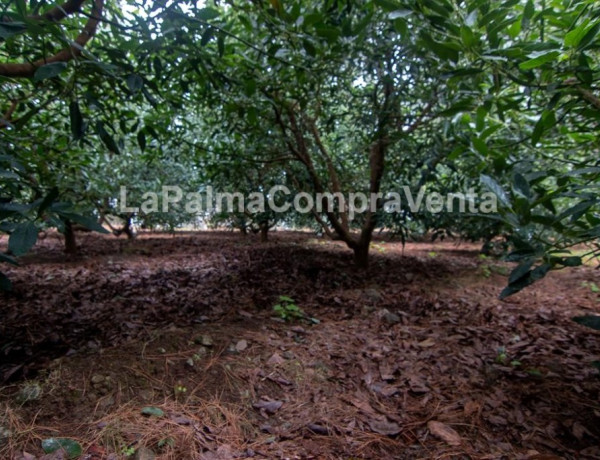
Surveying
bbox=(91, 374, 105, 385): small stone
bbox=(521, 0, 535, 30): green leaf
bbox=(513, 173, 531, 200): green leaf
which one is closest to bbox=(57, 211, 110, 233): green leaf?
bbox=(91, 374, 105, 385): small stone

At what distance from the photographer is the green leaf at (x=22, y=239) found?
84 cm

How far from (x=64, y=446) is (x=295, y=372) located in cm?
91

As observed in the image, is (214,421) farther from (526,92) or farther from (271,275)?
(271,275)

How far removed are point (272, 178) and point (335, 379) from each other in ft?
8.43

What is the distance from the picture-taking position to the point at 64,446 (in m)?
1.12

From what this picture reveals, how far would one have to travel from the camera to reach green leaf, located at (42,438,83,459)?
3.59 feet

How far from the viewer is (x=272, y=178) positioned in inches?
152

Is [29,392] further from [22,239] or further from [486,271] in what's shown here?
[486,271]

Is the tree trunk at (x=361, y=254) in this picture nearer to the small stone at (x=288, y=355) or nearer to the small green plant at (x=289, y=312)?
the small green plant at (x=289, y=312)

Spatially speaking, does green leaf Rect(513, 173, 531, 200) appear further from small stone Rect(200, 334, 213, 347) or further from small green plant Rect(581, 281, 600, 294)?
small green plant Rect(581, 281, 600, 294)

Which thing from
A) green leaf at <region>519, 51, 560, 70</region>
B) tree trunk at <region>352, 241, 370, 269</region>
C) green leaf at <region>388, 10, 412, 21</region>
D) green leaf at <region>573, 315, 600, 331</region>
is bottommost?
tree trunk at <region>352, 241, 370, 269</region>

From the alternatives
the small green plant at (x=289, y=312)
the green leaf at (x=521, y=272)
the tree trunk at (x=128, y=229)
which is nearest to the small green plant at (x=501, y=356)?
the green leaf at (x=521, y=272)

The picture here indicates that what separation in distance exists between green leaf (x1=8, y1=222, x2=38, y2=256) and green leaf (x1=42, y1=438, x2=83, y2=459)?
0.67 meters

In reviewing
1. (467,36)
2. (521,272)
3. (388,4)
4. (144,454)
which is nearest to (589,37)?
(467,36)
